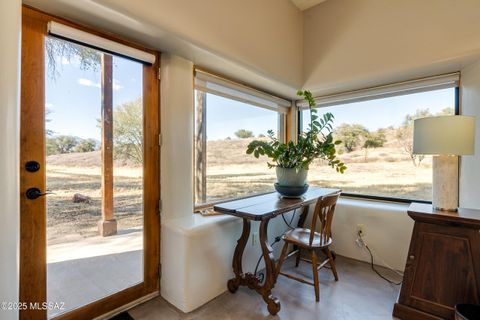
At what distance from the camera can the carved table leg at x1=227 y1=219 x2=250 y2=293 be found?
2.02 metres

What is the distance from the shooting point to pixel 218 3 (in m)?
1.92

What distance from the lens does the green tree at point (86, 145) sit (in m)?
1.59

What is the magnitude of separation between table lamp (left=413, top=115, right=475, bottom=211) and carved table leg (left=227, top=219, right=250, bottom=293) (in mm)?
1494

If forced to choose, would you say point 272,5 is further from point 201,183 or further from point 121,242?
point 121,242

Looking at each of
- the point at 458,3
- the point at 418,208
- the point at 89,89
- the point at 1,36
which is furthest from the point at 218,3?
the point at 418,208

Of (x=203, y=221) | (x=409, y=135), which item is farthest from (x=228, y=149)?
(x=409, y=135)

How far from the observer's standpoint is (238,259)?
205 centimetres

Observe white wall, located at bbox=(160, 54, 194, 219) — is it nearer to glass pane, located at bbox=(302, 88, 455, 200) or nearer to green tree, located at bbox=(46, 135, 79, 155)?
green tree, located at bbox=(46, 135, 79, 155)

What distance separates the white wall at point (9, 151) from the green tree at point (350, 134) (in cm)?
315

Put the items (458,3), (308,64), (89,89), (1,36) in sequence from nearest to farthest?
(1,36)
(89,89)
(458,3)
(308,64)

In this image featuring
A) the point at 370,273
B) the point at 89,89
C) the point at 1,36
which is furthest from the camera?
the point at 370,273

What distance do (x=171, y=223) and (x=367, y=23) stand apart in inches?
112

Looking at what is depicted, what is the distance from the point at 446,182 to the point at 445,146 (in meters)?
0.30

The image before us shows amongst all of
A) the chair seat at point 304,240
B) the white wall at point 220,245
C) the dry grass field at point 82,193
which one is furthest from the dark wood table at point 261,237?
the dry grass field at point 82,193
